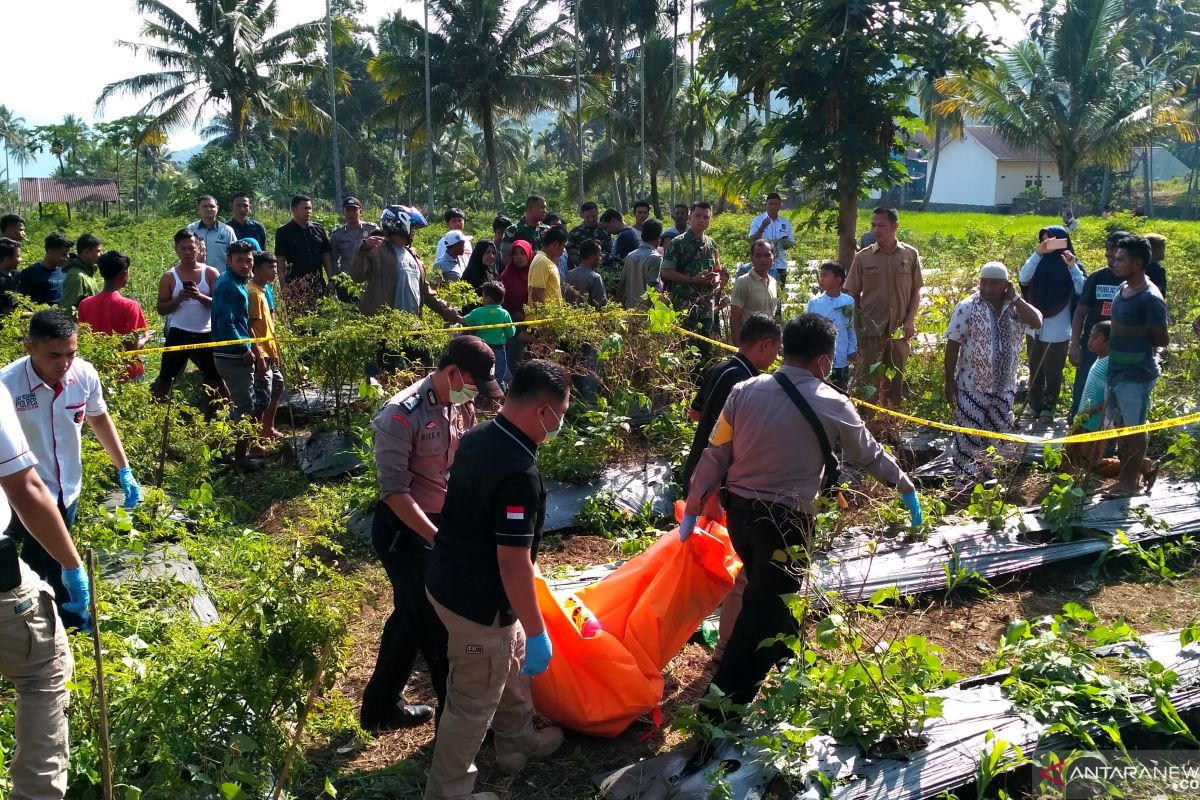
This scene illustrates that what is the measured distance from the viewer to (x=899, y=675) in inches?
140

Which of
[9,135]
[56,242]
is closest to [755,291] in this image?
[56,242]

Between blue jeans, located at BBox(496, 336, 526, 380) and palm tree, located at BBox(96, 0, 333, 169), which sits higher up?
palm tree, located at BBox(96, 0, 333, 169)

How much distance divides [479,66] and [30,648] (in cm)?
2886

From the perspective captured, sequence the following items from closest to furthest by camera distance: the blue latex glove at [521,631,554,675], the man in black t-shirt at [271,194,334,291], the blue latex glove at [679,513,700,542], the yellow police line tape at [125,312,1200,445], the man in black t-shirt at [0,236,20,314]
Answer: the blue latex glove at [521,631,554,675] < the blue latex glove at [679,513,700,542] < the yellow police line tape at [125,312,1200,445] < the man in black t-shirt at [0,236,20,314] < the man in black t-shirt at [271,194,334,291]

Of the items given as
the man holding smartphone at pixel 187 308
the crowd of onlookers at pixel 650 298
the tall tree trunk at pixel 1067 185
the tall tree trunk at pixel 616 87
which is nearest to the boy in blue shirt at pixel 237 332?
the crowd of onlookers at pixel 650 298

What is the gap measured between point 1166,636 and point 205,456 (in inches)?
198

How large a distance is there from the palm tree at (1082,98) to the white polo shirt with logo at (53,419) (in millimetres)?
24041

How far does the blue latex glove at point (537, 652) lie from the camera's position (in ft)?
10.7

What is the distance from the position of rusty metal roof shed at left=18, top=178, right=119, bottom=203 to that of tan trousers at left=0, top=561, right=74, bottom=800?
4776 centimetres

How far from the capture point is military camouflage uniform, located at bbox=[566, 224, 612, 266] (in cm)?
1063

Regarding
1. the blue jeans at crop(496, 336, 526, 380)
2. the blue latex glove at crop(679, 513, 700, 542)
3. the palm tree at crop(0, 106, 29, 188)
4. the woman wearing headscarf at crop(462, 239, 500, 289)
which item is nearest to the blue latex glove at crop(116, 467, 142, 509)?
the blue latex glove at crop(679, 513, 700, 542)

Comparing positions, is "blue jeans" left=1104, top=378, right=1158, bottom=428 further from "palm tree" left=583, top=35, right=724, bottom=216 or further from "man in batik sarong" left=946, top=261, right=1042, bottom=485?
"palm tree" left=583, top=35, right=724, bottom=216

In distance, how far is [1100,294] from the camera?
7.39 meters

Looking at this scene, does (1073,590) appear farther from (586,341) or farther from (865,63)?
(865,63)
